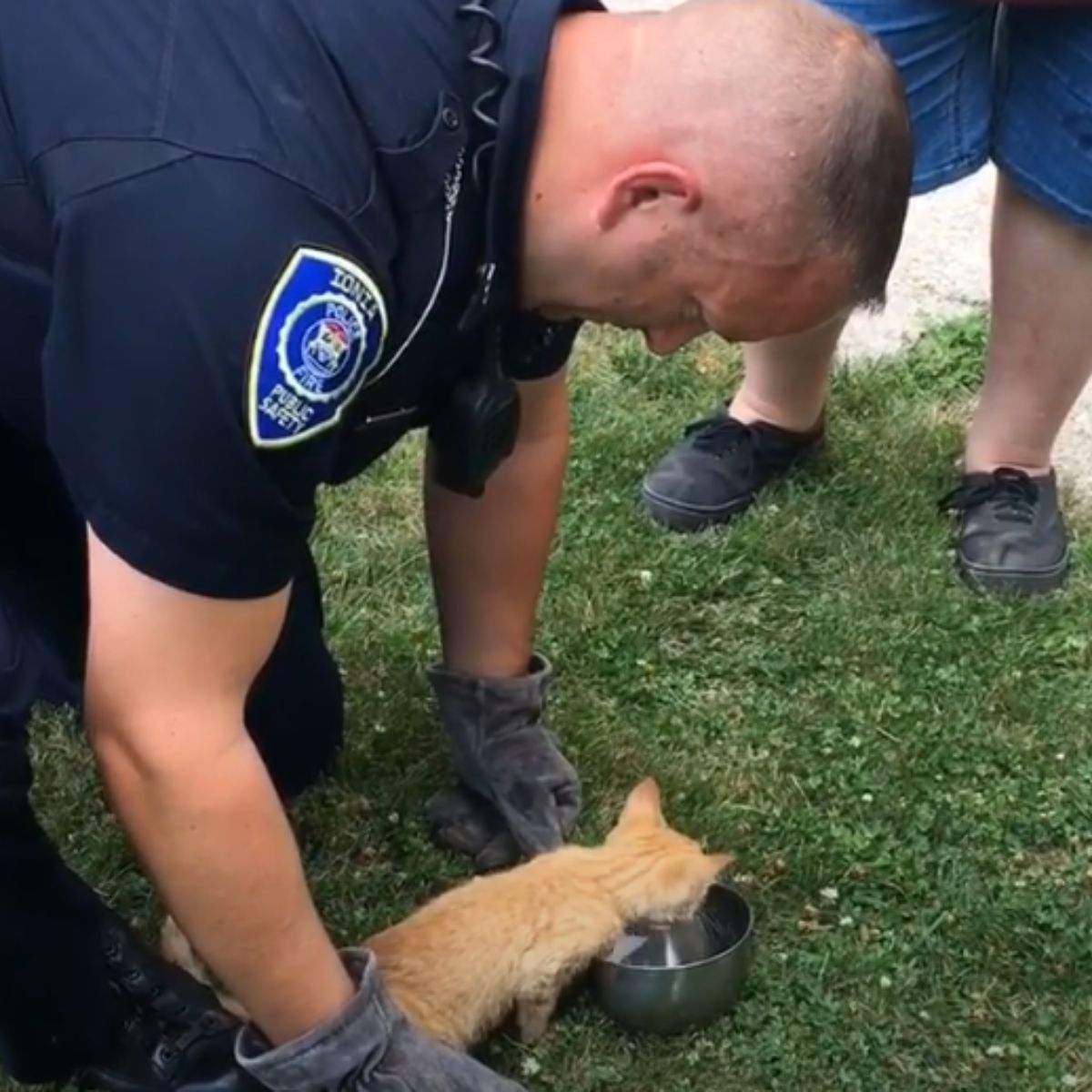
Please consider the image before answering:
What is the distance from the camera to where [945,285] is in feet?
12.8

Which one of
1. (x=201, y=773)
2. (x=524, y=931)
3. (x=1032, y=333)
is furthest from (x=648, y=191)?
(x=1032, y=333)

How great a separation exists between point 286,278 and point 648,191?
1.12ft

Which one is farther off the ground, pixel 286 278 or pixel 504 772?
pixel 286 278

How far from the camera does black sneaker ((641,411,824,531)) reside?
3176mm

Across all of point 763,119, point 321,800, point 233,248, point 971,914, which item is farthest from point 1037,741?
point 233,248

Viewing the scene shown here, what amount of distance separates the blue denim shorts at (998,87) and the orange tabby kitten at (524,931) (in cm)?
117

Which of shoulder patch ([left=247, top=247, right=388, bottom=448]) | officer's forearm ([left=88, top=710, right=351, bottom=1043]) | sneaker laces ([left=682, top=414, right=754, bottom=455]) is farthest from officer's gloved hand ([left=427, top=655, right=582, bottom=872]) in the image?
shoulder patch ([left=247, top=247, right=388, bottom=448])

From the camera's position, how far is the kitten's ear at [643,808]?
7.88 feet

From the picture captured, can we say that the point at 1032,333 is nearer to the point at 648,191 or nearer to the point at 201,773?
the point at 648,191

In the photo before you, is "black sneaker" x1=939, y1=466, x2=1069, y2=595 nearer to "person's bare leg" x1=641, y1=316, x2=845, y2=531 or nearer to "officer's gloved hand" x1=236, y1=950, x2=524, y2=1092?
"person's bare leg" x1=641, y1=316, x2=845, y2=531

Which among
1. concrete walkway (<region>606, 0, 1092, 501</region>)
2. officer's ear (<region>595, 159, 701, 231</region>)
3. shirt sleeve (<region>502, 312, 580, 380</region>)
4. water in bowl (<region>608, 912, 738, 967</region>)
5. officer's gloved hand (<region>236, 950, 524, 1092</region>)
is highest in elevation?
officer's ear (<region>595, 159, 701, 231</region>)

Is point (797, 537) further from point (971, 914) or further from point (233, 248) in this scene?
point (233, 248)

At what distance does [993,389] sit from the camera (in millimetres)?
3119

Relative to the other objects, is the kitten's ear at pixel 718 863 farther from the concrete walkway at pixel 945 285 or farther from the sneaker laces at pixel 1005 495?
the concrete walkway at pixel 945 285
